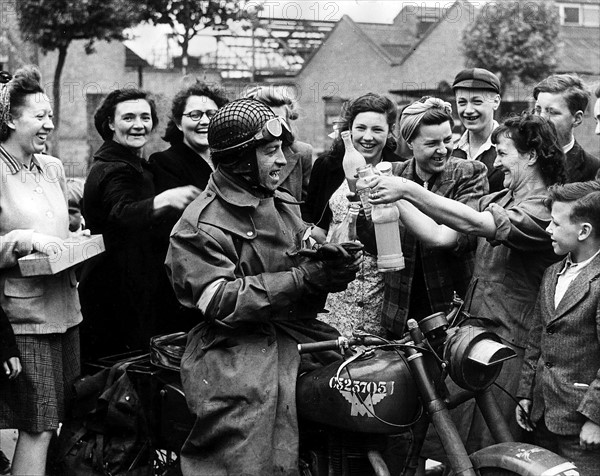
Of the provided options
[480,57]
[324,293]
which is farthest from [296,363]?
[480,57]

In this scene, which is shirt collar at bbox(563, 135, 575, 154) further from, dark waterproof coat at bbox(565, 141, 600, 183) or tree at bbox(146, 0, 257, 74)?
tree at bbox(146, 0, 257, 74)

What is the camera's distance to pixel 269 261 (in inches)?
156

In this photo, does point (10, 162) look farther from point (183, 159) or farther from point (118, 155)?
point (183, 159)

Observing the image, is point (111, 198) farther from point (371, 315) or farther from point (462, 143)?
point (462, 143)

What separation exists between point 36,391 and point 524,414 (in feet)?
7.90

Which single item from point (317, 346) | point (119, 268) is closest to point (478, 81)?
point (119, 268)

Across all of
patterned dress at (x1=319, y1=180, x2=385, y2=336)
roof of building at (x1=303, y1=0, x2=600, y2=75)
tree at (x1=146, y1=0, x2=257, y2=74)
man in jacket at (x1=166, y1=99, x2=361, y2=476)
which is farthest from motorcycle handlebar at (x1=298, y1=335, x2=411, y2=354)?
roof of building at (x1=303, y1=0, x2=600, y2=75)

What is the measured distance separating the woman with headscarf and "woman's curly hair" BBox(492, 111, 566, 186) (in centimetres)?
39

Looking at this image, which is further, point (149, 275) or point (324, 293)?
point (149, 275)

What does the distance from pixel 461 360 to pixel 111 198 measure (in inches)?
104

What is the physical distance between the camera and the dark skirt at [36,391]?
473cm

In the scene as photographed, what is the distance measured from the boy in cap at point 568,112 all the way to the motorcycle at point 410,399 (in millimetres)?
2206

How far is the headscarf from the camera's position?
474 cm

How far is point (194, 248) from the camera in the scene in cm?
384
